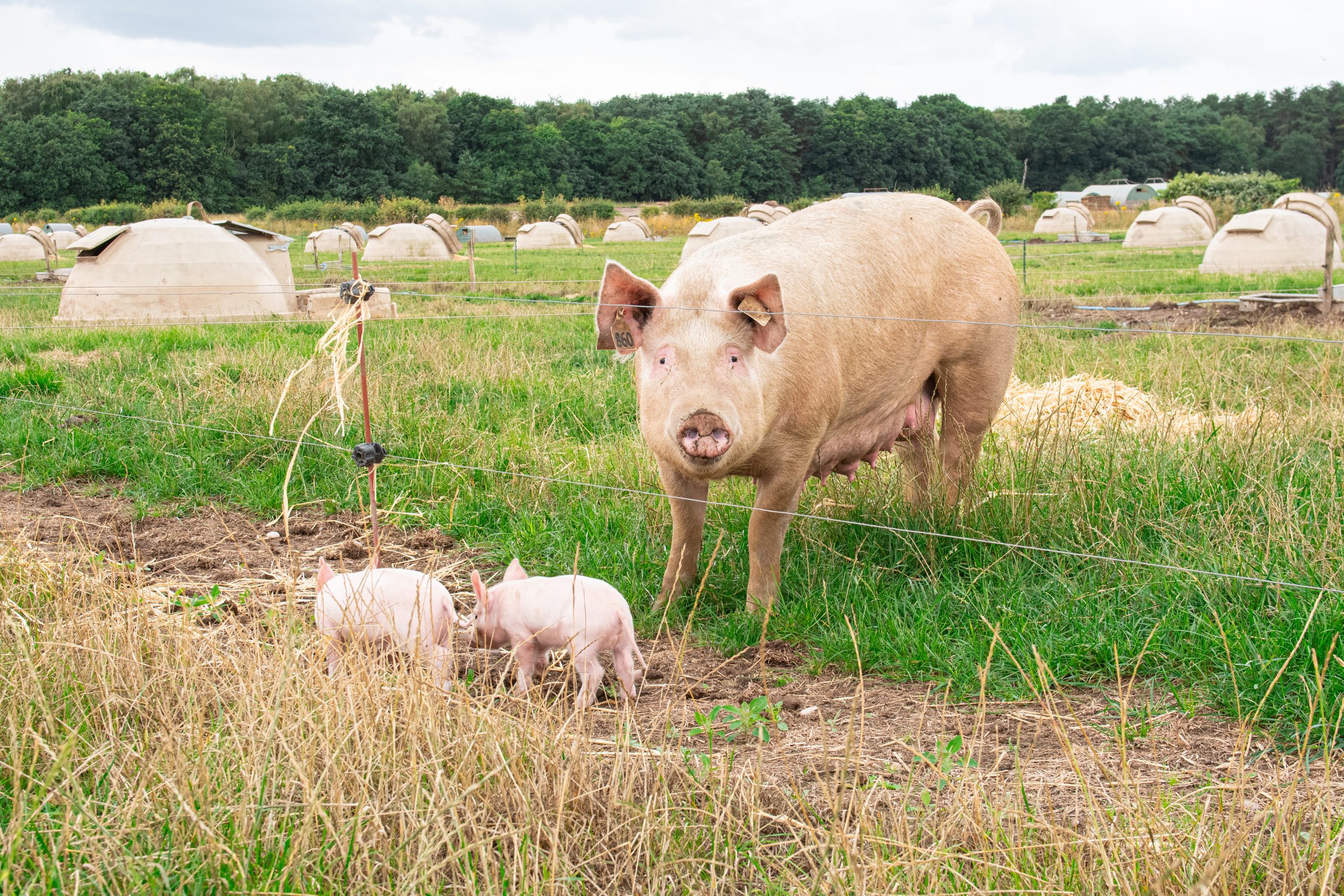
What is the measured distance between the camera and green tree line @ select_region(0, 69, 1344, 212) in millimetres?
55250

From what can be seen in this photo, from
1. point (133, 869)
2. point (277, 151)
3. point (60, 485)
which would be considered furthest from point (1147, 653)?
point (277, 151)

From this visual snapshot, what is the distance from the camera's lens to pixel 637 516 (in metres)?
4.98

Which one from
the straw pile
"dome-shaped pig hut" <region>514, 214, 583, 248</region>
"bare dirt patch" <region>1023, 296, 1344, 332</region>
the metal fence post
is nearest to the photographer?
the straw pile

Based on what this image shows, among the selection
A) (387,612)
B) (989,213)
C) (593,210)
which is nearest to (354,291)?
(387,612)

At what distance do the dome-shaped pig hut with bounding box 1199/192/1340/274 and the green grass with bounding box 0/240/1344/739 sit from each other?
1223cm

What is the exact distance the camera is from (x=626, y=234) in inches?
1591

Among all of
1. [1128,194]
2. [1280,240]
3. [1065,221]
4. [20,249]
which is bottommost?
[1280,240]

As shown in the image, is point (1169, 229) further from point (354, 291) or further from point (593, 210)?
point (354, 291)

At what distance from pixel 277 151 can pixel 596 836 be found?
63.9m

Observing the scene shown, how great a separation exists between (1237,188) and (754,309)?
45.2 metres

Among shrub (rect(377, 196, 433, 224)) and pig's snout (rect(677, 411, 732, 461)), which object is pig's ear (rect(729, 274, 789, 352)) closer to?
pig's snout (rect(677, 411, 732, 461))

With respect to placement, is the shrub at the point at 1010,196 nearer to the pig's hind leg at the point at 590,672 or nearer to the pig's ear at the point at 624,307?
the pig's ear at the point at 624,307

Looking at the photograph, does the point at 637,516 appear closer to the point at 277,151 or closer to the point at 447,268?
the point at 447,268

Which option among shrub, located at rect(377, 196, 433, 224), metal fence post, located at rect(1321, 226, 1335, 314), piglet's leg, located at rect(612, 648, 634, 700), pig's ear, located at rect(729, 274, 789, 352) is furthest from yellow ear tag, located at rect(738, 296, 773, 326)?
shrub, located at rect(377, 196, 433, 224)
